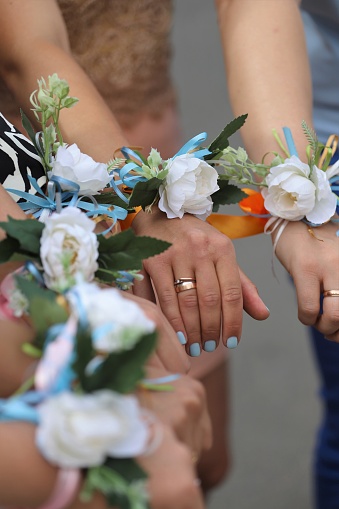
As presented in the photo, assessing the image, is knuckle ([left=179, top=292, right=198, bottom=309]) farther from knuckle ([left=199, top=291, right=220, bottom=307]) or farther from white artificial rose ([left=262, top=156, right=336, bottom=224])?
white artificial rose ([left=262, top=156, right=336, bottom=224])

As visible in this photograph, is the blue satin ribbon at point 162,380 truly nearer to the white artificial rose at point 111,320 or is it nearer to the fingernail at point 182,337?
the white artificial rose at point 111,320

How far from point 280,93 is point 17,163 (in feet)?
1.49

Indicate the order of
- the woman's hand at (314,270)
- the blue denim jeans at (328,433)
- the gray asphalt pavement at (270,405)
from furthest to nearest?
the gray asphalt pavement at (270,405) < the blue denim jeans at (328,433) < the woman's hand at (314,270)

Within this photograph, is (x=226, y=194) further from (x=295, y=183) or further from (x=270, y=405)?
(x=270, y=405)

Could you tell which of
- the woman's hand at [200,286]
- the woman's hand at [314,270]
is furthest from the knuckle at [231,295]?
the woman's hand at [314,270]

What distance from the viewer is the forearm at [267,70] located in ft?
4.03

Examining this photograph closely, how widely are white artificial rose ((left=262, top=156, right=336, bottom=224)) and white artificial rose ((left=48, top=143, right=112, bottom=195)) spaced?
248 mm

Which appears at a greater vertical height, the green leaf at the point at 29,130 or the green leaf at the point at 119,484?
the green leaf at the point at 29,130

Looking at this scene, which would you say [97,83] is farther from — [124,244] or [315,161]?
[124,244]

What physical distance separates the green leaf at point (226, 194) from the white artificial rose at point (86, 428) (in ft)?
1.60

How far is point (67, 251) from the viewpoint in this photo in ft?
2.58

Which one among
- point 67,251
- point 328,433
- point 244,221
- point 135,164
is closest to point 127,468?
point 67,251

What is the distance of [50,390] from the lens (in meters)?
0.63

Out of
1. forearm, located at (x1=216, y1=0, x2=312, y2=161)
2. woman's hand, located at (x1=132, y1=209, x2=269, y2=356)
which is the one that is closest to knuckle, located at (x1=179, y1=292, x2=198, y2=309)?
woman's hand, located at (x1=132, y1=209, x2=269, y2=356)
